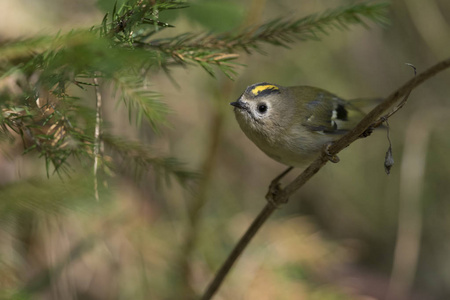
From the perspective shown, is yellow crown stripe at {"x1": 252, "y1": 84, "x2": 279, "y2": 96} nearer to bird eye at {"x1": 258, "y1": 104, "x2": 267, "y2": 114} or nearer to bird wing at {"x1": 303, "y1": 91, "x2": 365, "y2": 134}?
bird eye at {"x1": 258, "y1": 104, "x2": 267, "y2": 114}

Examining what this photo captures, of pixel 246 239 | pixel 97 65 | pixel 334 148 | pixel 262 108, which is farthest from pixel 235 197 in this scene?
pixel 97 65

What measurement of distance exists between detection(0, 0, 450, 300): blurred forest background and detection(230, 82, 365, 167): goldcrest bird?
26 cm

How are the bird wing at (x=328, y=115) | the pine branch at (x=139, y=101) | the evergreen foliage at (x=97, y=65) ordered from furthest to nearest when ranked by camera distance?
the bird wing at (x=328, y=115) < the pine branch at (x=139, y=101) < the evergreen foliage at (x=97, y=65)

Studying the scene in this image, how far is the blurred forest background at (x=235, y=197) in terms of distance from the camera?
1.58 m

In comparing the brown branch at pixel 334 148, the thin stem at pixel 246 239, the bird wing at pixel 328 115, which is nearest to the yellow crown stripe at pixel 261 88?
the bird wing at pixel 328 115

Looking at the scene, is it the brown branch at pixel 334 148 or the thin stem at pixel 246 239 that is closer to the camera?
the brown branch at pixel 334 148

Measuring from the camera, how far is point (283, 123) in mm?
1652

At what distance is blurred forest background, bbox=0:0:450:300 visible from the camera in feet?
5.19

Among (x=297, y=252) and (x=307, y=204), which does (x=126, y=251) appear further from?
(x=307, y=204)

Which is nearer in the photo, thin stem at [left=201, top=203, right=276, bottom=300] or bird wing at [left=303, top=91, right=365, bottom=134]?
thin stem at [left=201, top=203, right=276, bottom=300]

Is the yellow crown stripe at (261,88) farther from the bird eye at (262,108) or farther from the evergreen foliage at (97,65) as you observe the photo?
the evergreen foliage at (97,65)

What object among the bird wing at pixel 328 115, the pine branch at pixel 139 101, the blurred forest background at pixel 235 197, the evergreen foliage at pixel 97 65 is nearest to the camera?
the evergreen foliage at pixel 97 65

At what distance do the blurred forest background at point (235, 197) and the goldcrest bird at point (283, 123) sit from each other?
0.26 metres

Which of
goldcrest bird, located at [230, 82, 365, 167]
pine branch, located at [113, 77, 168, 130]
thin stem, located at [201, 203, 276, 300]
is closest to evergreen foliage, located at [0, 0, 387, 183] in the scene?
pine branch, located at [113, 77, 168, 130]
